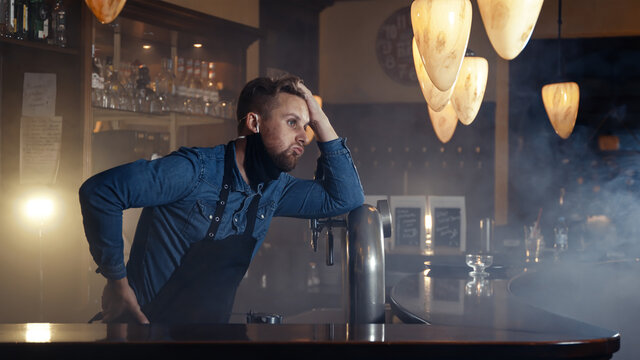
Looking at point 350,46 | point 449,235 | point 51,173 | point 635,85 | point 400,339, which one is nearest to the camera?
point 400,339

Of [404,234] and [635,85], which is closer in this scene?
[404,234]

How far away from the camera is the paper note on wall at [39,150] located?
2816mm

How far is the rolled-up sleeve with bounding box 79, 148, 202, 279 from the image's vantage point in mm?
1436

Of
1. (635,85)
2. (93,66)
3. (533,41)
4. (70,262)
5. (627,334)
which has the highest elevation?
(533,41)

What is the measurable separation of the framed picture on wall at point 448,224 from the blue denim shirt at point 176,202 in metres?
2.35

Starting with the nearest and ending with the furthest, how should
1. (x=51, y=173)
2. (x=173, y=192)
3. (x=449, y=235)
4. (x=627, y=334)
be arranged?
(x=173, y=192) < (x=627, y=334) < (x=51, y=173) < (x=449, y=235)

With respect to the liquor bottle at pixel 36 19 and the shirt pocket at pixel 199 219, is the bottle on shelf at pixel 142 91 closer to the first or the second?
the liquor bottle at pixel 36 19

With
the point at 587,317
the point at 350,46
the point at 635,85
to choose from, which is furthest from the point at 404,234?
the point at 635,85

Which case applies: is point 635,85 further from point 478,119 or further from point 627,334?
point 627,334

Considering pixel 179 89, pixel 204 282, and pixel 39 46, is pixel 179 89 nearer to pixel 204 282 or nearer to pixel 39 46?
pixel 39 46

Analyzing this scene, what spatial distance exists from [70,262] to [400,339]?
2.36m

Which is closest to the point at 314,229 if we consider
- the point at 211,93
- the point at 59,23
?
the point at 59,23

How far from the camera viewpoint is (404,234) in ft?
13.7

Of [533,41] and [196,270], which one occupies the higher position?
[533,41]
